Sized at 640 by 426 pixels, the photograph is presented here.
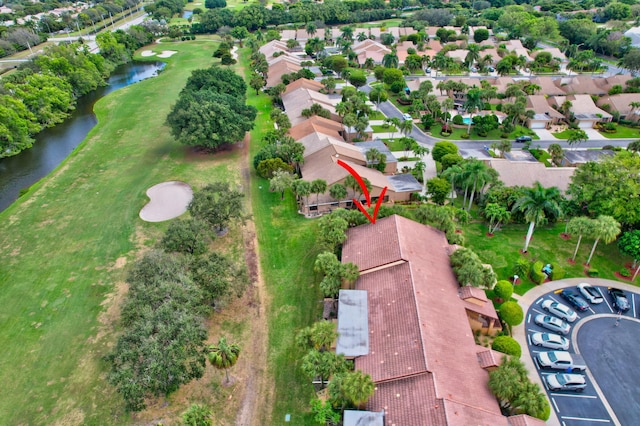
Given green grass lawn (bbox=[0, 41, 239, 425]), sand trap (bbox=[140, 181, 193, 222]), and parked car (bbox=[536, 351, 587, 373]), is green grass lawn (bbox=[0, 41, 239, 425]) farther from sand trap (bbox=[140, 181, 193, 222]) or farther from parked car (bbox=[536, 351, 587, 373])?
parked car (bbox=[536, 351, 587, 373])

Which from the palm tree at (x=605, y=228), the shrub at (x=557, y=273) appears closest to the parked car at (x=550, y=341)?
the shrub at (x=557, y=273)

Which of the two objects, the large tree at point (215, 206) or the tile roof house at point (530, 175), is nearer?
the large tree at point (215, 206)

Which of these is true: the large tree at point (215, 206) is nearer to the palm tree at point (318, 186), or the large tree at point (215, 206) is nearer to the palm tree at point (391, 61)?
the palm tree at point (318, 186)

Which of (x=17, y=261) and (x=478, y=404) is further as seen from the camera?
(x=17, y=261)

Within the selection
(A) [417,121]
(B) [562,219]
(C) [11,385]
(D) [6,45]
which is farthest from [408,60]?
(D) [6,45]

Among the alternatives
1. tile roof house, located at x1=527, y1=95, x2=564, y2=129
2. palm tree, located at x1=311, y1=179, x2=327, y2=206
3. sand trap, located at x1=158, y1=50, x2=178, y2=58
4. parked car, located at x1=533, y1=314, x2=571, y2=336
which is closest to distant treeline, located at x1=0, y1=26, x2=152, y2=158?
sand trap, located at x1=158, y1=50, x2=178, y2=58

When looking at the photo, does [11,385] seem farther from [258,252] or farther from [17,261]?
[258,252]
